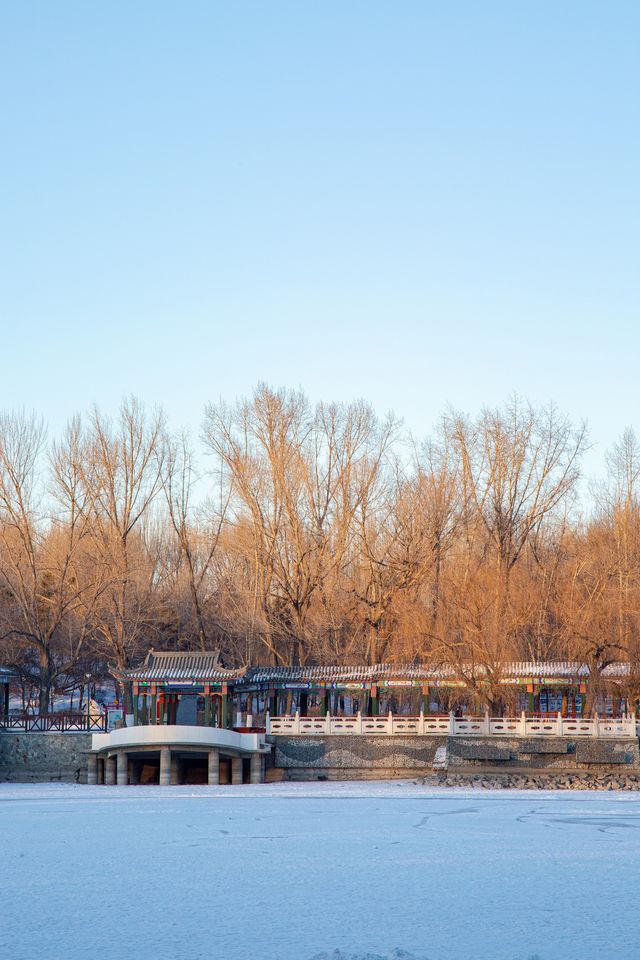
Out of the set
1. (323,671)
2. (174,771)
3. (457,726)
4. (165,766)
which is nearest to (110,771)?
(174,771)

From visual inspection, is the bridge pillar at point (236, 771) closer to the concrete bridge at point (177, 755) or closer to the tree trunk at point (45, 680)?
the concrete bridge at point (177, 755)

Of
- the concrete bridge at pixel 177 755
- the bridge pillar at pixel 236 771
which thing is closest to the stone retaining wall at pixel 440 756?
the concrete bridge at pixel 177 755

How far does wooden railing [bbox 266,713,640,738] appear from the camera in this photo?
35750 millimetres

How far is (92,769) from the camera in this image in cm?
3566

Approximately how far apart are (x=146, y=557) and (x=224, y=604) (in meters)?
5.66

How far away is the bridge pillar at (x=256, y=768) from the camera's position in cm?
3534

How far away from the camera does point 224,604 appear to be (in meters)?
49.2

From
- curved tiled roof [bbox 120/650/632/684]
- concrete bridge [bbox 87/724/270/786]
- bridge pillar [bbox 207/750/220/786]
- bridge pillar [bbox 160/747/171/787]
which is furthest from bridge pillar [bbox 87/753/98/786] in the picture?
bridge pillar [bbox 207/750/220/786]

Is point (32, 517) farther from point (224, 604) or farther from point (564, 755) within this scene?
point (564, 755)

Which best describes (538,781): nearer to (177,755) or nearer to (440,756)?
(440,756)

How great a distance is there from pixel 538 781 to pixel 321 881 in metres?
19.4

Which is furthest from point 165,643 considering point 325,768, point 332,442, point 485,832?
point 485,832

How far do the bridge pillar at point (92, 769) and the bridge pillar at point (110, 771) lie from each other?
0.32 meters

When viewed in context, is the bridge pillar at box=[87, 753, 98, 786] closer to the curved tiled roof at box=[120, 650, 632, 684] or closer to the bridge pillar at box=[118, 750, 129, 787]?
the bridge pillar at box=[118, 750, 129, 787]
